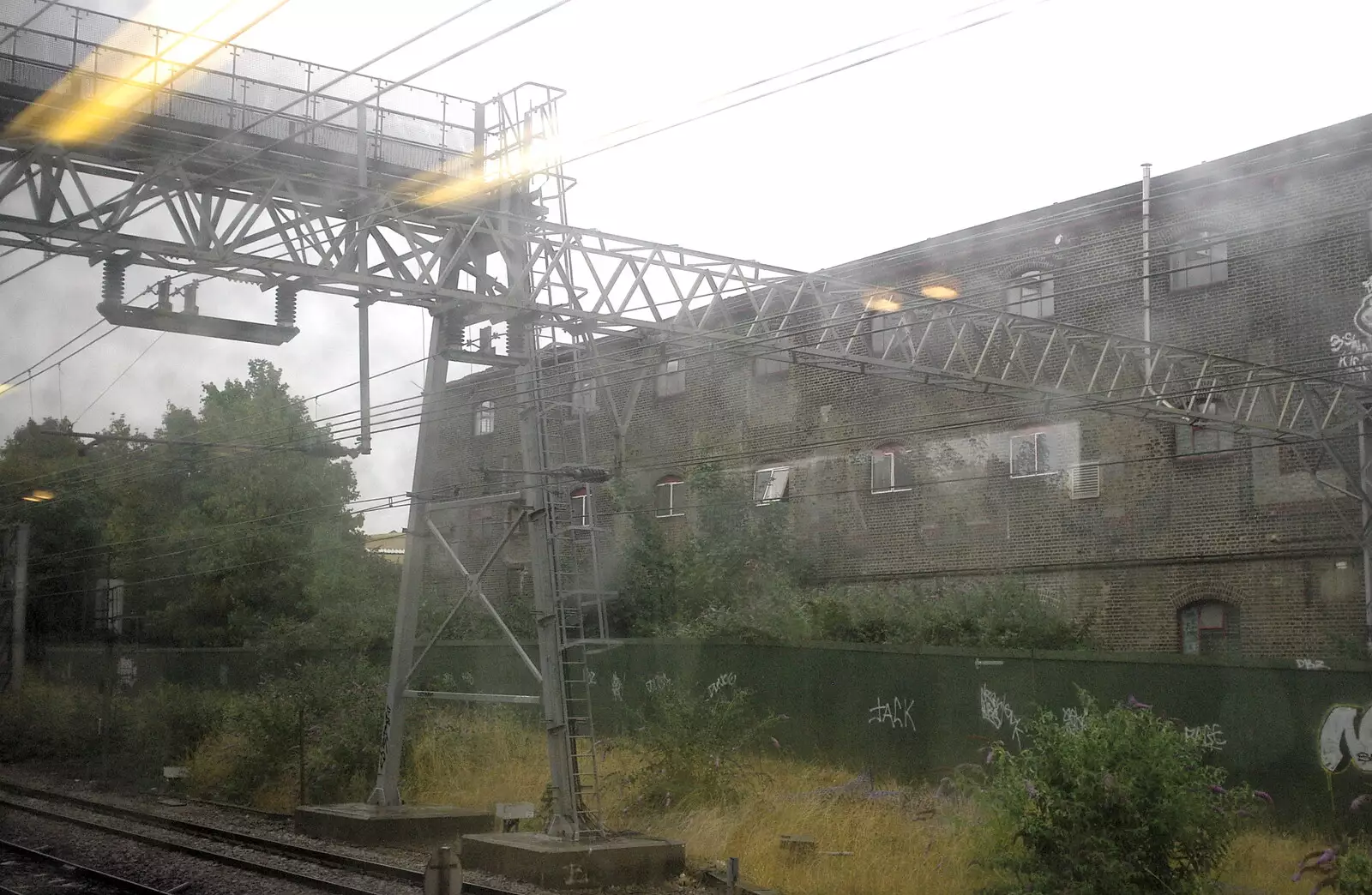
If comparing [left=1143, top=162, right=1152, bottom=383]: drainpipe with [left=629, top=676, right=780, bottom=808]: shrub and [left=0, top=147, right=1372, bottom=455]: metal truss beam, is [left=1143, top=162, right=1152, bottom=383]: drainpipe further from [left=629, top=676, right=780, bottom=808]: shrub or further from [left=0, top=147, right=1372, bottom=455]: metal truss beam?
[left=629, top=676, right=780, bottom=808]: shrub

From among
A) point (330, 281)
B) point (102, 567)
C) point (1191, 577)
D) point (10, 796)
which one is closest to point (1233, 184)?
point (1191, 577)

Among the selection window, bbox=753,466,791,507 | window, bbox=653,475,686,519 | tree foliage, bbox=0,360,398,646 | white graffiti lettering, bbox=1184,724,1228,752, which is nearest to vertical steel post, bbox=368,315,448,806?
white graffiti lettering, bbox=1184,724,1228,752

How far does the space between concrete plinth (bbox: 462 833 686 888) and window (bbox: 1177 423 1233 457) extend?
13022 mm

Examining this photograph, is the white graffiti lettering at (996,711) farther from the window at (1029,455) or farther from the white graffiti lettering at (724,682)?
the window at (1029,455)

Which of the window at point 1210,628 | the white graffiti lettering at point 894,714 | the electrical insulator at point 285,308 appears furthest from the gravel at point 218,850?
the window at point 1210,628

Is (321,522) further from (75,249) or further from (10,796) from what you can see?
(75,249)

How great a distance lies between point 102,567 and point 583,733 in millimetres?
28752

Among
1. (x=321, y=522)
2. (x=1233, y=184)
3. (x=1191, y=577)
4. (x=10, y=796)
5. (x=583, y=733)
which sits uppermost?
(x=1233, y=184)

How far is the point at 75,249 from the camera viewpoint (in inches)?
509

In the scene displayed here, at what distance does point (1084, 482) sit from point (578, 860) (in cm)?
1467

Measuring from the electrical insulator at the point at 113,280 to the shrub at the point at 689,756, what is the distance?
8404mm

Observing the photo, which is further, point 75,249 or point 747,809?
point 747,809

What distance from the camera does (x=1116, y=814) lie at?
924 cm

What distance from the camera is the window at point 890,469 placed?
26.8m
